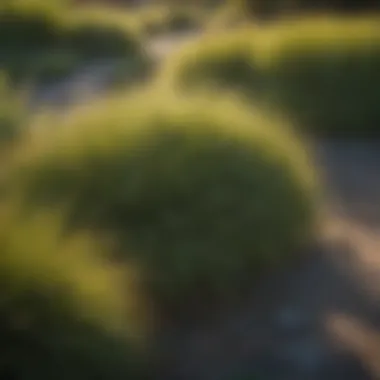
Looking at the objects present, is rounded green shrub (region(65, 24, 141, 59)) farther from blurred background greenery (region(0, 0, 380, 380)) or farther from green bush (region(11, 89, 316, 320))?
green bush (region(11, 89, 316, 320))

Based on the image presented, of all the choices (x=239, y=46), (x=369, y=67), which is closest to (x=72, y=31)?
(x=239, y=46)

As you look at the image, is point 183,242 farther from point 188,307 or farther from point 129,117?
point 129,117

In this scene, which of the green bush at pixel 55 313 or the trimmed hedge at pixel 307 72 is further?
the trimmed hedge at pixel 307 72

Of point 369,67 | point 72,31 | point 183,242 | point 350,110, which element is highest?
point 72,31

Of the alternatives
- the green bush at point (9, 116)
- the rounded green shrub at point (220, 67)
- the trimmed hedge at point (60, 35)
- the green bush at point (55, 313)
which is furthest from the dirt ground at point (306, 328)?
the trimmed hedge at point (60, 35)

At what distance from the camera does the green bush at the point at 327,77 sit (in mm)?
6617

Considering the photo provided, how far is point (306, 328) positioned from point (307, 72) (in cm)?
399

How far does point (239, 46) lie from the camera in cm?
743

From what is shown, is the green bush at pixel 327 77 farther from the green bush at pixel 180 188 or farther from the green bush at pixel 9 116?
the green bush at pixel 180 188

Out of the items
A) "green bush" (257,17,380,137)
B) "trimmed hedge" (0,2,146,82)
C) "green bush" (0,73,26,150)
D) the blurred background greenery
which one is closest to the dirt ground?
the blurred background greenery

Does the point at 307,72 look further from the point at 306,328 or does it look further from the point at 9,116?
the point at 306,328

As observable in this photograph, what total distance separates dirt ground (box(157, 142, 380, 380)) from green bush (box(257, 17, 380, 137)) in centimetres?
237

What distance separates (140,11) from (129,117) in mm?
13073

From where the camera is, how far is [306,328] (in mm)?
3324
